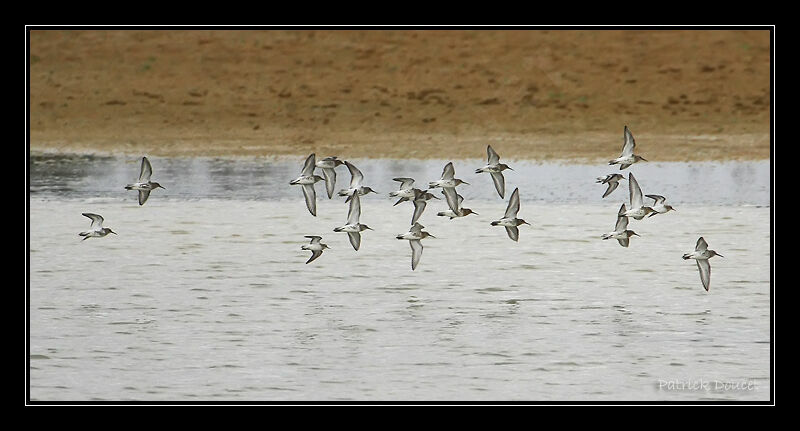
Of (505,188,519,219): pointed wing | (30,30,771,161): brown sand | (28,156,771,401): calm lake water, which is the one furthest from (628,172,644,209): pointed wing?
(30,30,771,161): brown sand

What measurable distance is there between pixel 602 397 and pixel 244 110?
18.6 metres

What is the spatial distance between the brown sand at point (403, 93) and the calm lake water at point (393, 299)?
4.38m

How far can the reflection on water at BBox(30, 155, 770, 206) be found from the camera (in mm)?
19750

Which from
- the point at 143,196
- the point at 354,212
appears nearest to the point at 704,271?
the point at 354,212

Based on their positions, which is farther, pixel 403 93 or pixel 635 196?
pixel 403 93

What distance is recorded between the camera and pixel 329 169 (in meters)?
14.0

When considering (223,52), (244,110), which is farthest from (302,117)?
(223,52)

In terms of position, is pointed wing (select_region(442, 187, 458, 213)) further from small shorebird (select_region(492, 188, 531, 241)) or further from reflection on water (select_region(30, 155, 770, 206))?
reflection on water (select_region(30, 155, 770, 206))

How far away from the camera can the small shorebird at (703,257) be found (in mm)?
12406

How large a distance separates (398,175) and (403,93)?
6.32 metres

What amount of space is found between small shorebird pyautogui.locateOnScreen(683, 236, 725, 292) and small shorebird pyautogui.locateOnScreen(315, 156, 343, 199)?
11.4 ft

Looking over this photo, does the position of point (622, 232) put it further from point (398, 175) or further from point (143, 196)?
point (398, 175)

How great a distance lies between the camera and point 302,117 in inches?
1061

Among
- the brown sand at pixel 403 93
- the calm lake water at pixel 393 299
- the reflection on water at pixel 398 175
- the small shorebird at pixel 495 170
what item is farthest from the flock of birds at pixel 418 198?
the brown sand at pixel 403 93
